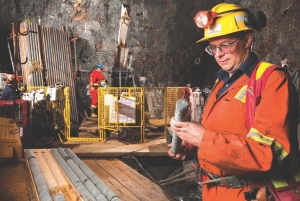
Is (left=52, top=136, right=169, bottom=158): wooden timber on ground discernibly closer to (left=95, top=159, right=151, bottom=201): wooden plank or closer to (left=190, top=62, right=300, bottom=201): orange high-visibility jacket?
(left=95, top=159, right=151, bottom=201): wooden plank

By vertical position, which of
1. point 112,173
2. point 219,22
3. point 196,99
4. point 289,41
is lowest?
point 112,173

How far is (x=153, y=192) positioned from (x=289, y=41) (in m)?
11.7

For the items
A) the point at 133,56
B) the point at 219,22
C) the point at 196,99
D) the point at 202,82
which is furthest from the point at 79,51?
the point at 219,22

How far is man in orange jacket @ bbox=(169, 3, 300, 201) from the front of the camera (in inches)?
61.2

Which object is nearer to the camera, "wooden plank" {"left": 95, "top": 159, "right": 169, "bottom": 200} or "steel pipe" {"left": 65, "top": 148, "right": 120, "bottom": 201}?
"steel pipe" {"left": 65, "top": 148, "right": 120, "bottom": 201}

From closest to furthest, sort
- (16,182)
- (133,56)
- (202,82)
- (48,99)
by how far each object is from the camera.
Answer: (16,182)
(48,99)
(133,56)
(202,82)

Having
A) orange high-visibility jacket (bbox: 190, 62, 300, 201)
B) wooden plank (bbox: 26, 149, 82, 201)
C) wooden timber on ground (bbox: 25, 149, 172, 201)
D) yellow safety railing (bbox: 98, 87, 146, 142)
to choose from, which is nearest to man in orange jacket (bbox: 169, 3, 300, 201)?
orange high-visibility jacket (bbox: 190, 62, 300, 201)

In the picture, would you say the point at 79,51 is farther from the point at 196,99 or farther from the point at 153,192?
the point at 153,192

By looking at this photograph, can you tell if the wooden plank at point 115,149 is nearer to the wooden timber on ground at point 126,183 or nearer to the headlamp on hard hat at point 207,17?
the wooden timber on ground at point 126,183

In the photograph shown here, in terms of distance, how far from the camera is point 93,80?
1418cm

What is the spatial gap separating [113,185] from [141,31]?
584 inches

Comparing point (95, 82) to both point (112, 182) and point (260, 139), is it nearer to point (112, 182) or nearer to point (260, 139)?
point (112, 182)

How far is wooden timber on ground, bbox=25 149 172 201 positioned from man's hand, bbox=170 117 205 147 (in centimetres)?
211

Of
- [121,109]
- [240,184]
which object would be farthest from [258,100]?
[121,109]
